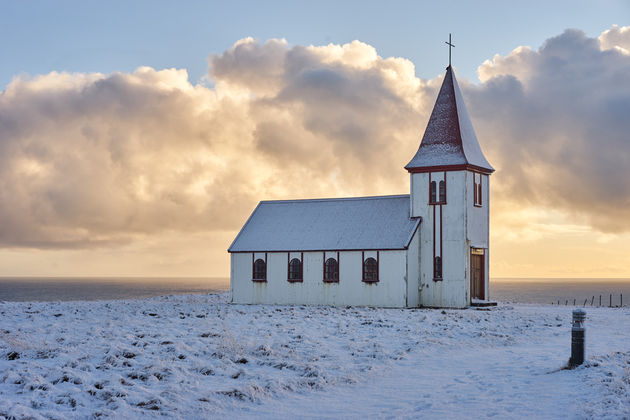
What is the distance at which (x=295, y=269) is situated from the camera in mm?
41062

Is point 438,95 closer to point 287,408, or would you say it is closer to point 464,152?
point 464,152

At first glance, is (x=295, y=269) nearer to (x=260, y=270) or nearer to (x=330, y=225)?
(x=260, y=270)

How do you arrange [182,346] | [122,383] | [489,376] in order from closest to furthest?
[122,383], [489,376], [182,346]

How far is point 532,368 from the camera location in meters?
14.1

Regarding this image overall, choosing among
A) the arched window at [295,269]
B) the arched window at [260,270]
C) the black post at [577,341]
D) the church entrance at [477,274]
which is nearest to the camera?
the black post at [577,341]

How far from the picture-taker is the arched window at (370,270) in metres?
38.4

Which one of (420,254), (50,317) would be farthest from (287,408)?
(420,254)

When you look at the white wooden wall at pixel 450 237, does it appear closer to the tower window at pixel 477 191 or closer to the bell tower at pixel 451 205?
the bell tower at pixel 451 205

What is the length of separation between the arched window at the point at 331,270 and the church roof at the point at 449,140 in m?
7.11

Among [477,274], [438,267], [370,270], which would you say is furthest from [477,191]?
[370,270]

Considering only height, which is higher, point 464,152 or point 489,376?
point 464,152

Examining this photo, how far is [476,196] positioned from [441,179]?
235 cm

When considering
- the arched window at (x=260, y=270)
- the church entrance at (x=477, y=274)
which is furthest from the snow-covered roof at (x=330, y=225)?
the church entrance at (x=477, y=274)

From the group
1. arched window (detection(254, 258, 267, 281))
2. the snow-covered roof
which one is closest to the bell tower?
the snow-covered roof
